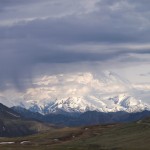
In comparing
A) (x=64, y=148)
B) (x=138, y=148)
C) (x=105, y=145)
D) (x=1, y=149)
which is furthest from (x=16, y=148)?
(x=138, y=148)

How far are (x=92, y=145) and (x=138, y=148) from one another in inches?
914

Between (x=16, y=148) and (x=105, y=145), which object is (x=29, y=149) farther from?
(x=105, y=145)

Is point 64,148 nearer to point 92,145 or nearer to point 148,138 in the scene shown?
point 92,145

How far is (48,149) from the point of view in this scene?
600 feet

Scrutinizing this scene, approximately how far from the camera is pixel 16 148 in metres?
191

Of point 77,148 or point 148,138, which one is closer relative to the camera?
point 77,148

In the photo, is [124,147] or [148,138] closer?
[124,147]

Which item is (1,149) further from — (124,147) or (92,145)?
(124,147)

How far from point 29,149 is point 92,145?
27256mm

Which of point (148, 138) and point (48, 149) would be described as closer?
point (48, 149)

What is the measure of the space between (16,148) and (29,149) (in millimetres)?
8211

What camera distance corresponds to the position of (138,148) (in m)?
178

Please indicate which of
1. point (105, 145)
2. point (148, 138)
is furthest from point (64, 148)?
point (148, 138)

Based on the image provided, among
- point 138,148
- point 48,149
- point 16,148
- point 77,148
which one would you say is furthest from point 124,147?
point 16,148
